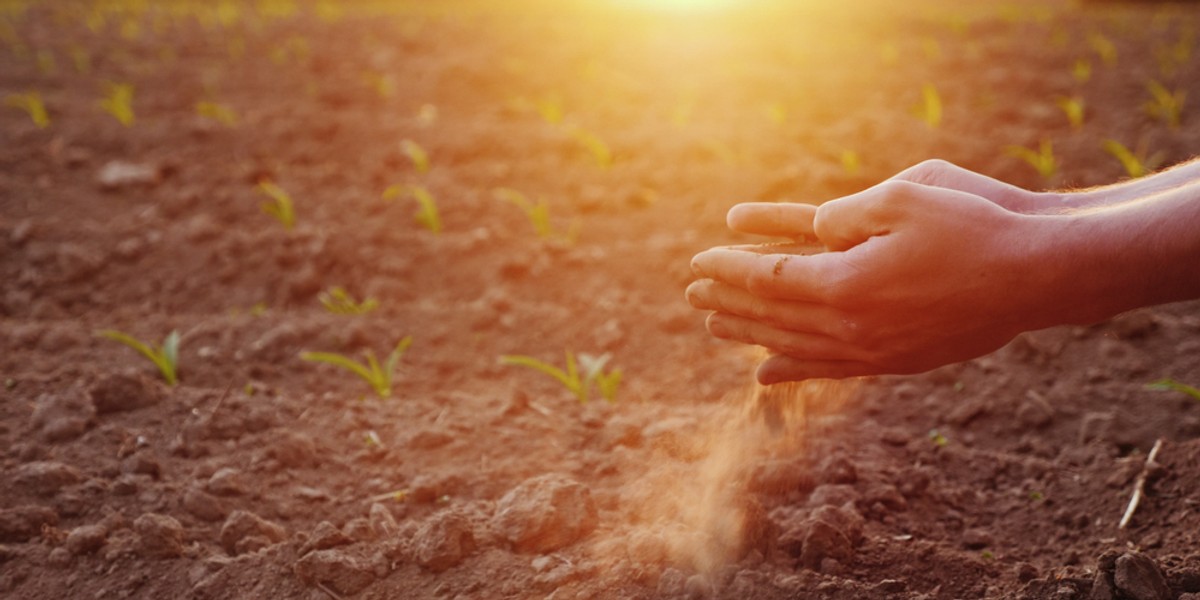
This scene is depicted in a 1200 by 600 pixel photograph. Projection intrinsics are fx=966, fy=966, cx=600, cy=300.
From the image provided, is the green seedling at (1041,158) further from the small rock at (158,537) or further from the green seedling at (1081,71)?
the small rock at (158,537)

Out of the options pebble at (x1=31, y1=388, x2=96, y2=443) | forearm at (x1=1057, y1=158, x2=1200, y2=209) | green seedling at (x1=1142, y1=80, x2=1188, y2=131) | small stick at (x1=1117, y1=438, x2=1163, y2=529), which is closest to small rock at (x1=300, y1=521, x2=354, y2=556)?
pebble at (x1=31, y1=388, x2=96, y2=443)

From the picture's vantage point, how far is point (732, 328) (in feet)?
6.12

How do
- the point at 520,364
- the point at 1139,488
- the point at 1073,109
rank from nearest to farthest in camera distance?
the point at 1139,488 → the point at 520,364 → the point at 1073,109

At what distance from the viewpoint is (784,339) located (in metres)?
1.77

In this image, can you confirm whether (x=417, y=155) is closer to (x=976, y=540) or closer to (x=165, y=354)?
(x=165, y=354)

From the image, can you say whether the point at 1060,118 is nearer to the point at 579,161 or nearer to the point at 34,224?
the point at 579,161

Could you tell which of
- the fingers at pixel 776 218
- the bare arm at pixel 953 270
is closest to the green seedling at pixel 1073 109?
the bare arm at pixel 953 270

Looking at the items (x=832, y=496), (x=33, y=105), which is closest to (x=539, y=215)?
(x=832, y=496)

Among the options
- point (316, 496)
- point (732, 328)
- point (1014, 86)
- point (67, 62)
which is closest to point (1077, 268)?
point (732, 328)

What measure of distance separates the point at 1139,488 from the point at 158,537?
2.15 metres

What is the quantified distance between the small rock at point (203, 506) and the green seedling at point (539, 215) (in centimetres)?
176

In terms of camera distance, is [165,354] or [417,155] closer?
[165,354]

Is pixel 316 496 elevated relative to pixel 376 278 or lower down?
lower down

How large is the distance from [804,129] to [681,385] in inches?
90.8
